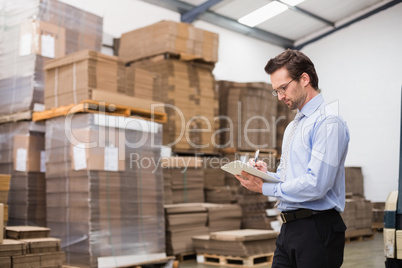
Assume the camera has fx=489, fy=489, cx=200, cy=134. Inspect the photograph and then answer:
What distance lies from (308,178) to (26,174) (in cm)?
503

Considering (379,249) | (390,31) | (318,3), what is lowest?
(379,249)

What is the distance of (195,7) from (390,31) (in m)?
4.81

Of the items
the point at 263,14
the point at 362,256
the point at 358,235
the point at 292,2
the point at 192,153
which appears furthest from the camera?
the point at 263,14

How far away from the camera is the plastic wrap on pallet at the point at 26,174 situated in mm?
6449

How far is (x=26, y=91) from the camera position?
6.60 metres

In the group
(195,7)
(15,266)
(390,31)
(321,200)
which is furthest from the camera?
(390,31)

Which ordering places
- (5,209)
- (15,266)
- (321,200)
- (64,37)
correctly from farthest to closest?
(64,37), (5,209), (15,266), (321,200)

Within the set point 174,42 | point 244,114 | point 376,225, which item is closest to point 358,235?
point 376,225

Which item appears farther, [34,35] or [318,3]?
[318,3]

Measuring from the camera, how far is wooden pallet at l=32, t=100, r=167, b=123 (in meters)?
5.61

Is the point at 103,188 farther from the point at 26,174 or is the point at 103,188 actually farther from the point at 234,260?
the point at 234,260

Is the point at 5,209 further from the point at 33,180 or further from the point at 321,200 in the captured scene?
the point at 321,200

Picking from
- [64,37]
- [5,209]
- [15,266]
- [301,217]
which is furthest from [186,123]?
[301,217]

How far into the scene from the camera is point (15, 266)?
476cm
